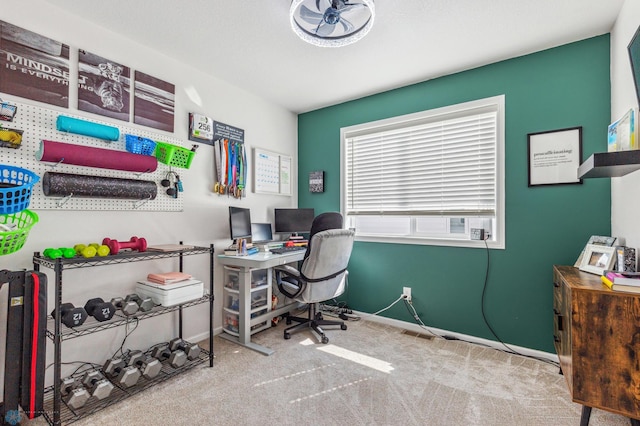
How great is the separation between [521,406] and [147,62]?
3.64 meters

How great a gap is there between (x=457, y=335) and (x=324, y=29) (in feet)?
9.18

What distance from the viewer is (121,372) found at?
1942 millimetres

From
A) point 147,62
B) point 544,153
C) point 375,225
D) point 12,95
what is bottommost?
point 375,225

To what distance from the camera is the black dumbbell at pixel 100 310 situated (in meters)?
1.83

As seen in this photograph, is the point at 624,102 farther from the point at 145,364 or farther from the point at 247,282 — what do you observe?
the point at 145,364

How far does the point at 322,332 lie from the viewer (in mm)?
2793

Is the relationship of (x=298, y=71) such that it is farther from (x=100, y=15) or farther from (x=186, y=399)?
(x=186, y=399)

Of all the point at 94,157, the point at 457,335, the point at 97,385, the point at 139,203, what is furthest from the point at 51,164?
the point at 457,335

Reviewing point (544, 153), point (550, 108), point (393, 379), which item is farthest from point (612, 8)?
point (393, 379)

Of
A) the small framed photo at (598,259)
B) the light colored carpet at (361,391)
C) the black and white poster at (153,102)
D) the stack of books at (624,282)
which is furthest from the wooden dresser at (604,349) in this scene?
the black and white poster at (153,102)

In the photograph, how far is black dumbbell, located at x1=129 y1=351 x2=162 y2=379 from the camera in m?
2.02

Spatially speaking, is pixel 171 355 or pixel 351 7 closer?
pixel 351 7

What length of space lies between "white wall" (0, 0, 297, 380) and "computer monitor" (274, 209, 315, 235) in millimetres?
171

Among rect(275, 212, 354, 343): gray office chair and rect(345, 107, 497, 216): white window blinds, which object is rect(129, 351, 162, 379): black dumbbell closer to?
rect(275, 212, 354, 343): gray office chair
